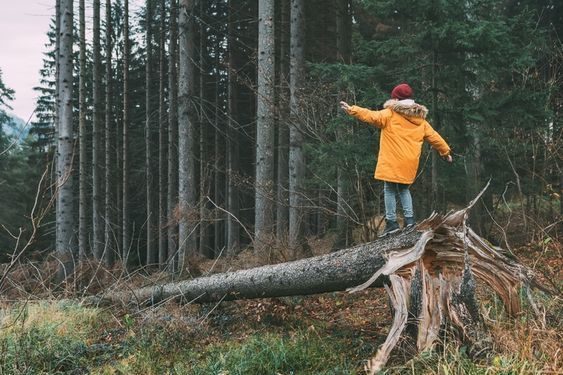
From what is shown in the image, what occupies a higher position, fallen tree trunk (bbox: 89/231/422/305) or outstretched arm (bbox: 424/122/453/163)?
outstretched arm (bbox: 424/122/453/163)

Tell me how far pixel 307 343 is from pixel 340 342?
34 centimetres

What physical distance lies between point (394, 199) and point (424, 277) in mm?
1966

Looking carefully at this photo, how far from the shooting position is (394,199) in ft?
19.0

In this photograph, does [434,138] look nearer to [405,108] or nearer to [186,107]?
Result: [405,108]

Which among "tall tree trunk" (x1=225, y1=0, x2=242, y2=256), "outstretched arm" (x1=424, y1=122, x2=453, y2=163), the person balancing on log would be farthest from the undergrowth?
"tall tree trunk" (x1=225, y1=0, x2=242, y2=256)

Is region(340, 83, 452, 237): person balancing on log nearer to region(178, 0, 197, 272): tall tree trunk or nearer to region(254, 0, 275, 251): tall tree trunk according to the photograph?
region(254, 0, 275, 251): tall tree trunk

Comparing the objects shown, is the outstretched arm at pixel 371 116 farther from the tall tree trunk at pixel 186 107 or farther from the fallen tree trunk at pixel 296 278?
the tall tree trunk at pixel 186 107

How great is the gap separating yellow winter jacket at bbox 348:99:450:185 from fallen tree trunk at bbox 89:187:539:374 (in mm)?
1255

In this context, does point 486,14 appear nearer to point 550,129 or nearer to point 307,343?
point 550,129

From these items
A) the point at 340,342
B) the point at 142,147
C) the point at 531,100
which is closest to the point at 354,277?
the point at 340,342

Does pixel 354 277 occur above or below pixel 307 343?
above

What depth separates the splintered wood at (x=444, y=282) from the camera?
353 centimetres

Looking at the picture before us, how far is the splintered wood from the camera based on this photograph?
3527 millimetres

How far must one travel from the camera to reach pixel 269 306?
5.85 meters
